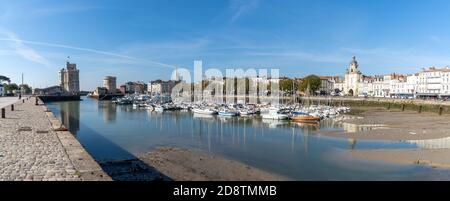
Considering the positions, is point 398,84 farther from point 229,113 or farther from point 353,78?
point 229,113

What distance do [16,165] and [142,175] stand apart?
4.81 meters

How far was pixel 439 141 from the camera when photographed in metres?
28.4

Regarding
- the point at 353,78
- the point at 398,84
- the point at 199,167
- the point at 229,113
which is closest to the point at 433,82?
the point at 398,84

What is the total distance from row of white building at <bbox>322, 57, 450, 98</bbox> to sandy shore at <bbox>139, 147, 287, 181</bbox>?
92.5 m

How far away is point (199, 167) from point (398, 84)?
113514 mm

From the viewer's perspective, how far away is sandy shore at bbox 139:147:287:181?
649 inches

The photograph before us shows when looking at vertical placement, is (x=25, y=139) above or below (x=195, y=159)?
above

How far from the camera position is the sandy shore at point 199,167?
16.5 meters

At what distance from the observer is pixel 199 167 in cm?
1867

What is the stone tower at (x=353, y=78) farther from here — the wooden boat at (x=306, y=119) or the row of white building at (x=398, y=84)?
the wooden boat at (x=306, y=119)

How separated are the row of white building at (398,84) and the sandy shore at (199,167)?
92544 millimetres
